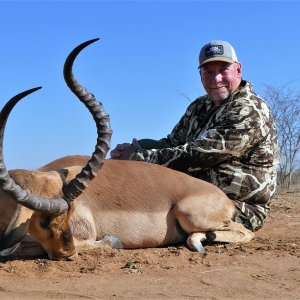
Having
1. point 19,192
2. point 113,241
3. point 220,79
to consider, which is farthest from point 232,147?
point 19,192

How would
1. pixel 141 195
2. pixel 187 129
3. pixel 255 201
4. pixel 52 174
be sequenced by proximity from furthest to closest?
1. pixel 187 129
2. pixel 255 201
3. pixel 141 195
4. pixel 52 174

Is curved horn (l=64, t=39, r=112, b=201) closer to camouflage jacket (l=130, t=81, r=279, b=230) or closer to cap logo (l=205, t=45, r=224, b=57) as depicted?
camouflage jacket (l=130, t=81, r=279, b=230)

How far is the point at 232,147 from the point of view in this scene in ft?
21.9

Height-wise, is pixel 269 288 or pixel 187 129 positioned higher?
pixel 187 129

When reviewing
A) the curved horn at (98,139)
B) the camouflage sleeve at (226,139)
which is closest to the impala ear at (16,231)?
the curved horn at (98,139)

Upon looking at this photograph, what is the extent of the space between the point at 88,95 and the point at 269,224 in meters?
4.11

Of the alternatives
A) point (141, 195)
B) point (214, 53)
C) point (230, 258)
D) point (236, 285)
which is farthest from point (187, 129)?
point (236, 285)

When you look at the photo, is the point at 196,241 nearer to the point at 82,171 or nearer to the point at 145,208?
the point at 145,208

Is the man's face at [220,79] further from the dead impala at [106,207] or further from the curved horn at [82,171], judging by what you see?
the curved horn at [82,171]

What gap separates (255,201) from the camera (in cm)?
A: 693

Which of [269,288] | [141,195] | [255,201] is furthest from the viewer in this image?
[255,201]

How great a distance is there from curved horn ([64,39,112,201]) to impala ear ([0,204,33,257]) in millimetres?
400

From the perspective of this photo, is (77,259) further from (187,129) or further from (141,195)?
(187,129)

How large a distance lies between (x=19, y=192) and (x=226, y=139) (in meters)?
2.59
